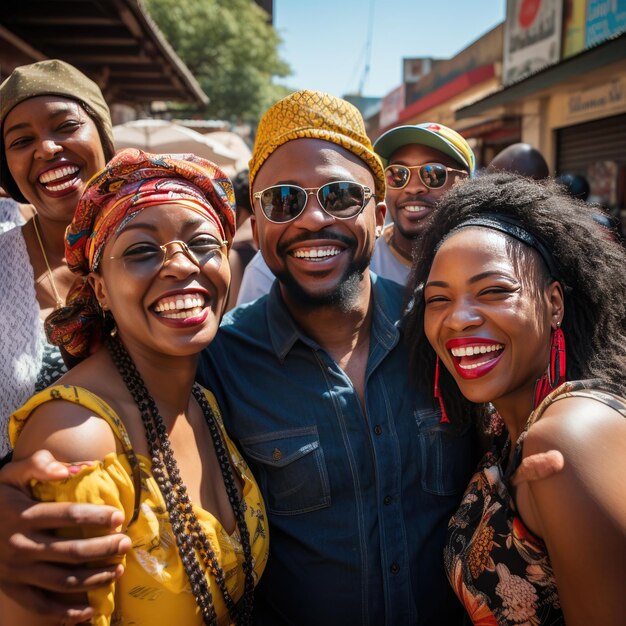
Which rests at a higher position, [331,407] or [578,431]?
[578,431]

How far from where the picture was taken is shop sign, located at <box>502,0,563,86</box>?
34.8 feet

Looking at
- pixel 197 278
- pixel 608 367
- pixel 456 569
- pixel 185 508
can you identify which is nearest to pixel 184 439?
pixel 185 508

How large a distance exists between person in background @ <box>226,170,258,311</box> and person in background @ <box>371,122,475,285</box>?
113cm

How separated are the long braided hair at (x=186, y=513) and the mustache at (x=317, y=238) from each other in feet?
2.60

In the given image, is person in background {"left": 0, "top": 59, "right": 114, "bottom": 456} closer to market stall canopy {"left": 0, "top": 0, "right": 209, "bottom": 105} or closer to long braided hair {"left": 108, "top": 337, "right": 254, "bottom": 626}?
long braided hair {"left": 108, "top": 337, "right": 254, "bottom": 626}

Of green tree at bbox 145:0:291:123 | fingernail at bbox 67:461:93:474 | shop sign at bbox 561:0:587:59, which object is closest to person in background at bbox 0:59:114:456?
fingernail at bbox 67:461:93:474

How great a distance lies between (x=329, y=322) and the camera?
8.43 ft

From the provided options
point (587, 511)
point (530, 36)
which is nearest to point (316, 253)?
point (587, 511)

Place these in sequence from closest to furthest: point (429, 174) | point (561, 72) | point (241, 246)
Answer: point (429, 174) < point (241, 246) < point (561, 72)

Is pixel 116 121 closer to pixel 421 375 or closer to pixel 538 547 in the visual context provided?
pixel 421 375

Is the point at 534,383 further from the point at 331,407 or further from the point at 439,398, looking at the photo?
the point at 331,407

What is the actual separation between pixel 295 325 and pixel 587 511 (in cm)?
132

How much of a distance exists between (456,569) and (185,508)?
84 cm

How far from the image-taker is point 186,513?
180 cm
